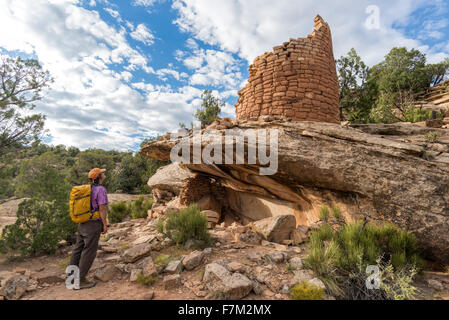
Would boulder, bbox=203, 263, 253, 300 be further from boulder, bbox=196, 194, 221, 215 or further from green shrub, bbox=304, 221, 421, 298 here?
boulder, bbox=196, 194, 221, 215

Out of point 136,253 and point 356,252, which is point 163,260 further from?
point 356,252

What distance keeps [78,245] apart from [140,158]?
1913 cm

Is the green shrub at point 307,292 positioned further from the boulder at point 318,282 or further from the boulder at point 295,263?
the boulder at point 295,263

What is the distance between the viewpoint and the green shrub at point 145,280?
2.97 m

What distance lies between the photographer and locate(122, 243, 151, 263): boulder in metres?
3.69

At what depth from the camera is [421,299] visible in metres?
2.58

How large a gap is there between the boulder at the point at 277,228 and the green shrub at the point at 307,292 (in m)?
1.88

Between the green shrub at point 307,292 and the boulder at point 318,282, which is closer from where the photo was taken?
the green shrub at point 307,292
